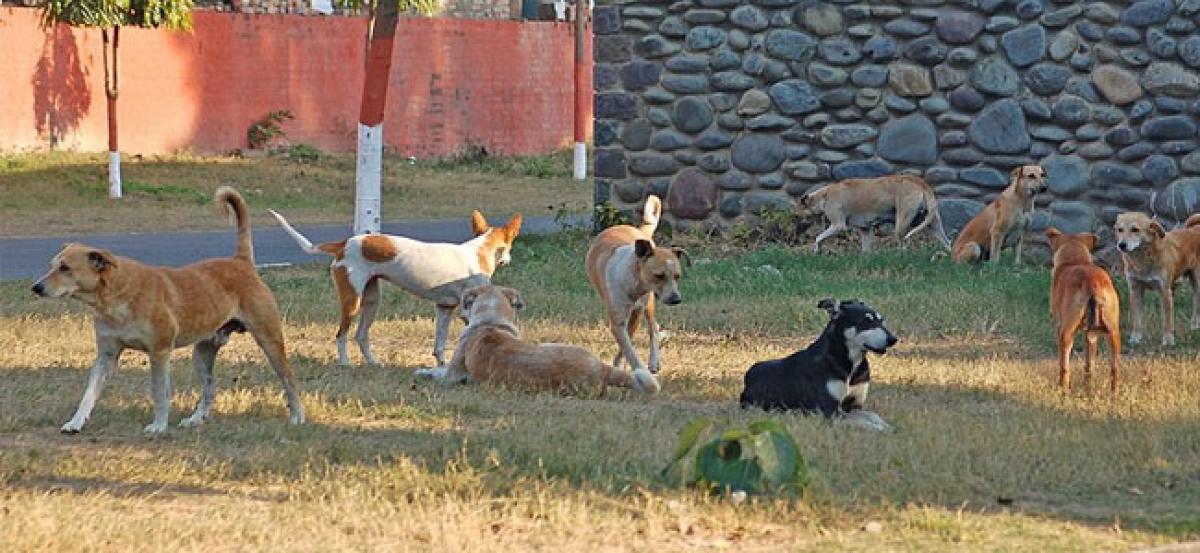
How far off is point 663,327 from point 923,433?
15.5 ft

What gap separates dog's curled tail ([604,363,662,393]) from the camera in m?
11.2

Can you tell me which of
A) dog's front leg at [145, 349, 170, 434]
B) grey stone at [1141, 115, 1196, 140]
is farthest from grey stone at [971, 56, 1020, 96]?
dog's front leg at [145, 349, 170, 434]

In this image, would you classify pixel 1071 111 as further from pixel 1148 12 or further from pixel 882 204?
pixel 882 204

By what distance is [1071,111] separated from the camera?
1828 centimetres

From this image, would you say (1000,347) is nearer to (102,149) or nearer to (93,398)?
(93,398)

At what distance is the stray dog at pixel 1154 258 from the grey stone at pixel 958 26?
5002mm

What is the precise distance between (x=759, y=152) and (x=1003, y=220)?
2.99 meters

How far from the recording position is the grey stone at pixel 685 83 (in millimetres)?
19891

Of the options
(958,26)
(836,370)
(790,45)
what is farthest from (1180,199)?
(836,370)

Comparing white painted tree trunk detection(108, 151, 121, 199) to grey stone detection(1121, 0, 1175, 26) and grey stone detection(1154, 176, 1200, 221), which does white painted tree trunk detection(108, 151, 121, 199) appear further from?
grey stone detection(1154, 176, 1200, 221)

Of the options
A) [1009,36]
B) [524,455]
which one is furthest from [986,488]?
[1009,36]

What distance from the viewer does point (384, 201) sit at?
29.8m

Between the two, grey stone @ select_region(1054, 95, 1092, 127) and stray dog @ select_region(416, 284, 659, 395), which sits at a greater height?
grey stone @ select_region(1054, 95, 1092, 127)

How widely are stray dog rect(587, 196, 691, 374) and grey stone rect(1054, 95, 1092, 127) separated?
22.4 feet
